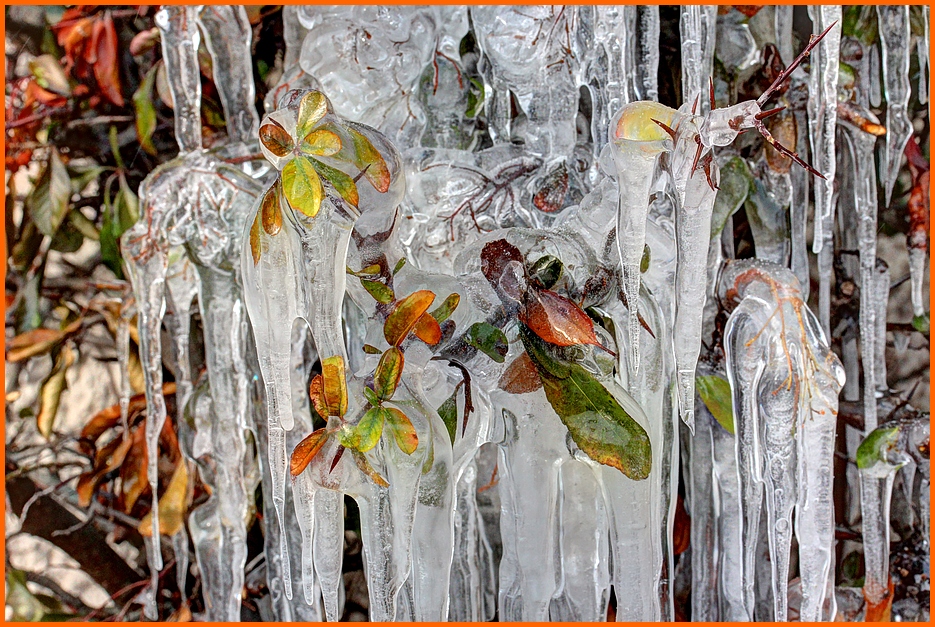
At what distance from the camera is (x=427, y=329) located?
1.84 ft

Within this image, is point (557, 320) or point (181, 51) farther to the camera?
point (181, 51)

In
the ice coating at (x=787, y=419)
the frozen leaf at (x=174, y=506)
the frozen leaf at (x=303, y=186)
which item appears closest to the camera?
the frozen leaf at (x=303, y=186)

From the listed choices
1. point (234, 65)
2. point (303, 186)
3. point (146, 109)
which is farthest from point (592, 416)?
point (146, 109)

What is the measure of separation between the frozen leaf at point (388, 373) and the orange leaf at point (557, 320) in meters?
0.10

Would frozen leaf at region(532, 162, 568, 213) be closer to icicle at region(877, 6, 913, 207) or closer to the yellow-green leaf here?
the yellow-green leaf

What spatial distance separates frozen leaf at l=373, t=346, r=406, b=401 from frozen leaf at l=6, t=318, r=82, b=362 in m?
0.57

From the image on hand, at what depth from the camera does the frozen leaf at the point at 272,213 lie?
536 mm

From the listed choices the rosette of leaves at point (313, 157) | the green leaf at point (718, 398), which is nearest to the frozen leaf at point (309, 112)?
the rosette of leaves at point (313, 157)

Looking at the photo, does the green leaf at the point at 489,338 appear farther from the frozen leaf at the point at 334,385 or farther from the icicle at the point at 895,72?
the icicle at the point at 895,72

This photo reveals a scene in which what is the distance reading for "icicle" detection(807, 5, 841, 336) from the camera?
72cm

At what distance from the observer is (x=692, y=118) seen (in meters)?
0.52

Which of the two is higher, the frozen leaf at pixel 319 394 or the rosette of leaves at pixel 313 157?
the rosette of leaves at pixel 313 157

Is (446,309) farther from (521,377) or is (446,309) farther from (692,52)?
(692,52)

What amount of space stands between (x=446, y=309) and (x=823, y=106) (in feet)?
1.44
